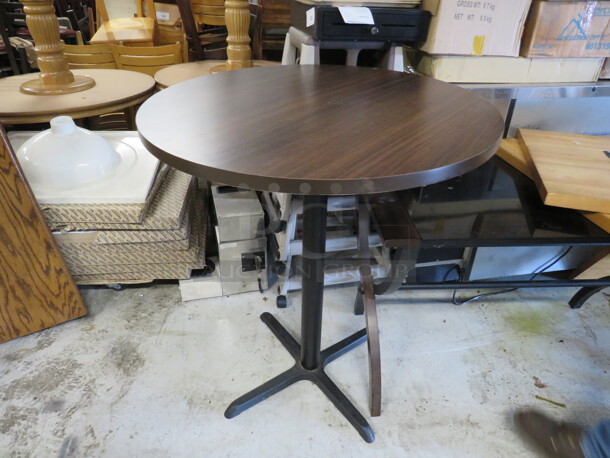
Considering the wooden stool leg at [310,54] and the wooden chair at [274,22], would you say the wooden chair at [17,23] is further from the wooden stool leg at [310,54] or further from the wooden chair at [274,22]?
the wooden stool leg at [310,54]

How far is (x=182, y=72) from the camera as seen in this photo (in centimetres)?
237

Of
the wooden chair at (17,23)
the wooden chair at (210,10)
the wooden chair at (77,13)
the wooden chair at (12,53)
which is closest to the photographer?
the wooden chair at (210,10)

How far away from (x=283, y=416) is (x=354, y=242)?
2.44 feet

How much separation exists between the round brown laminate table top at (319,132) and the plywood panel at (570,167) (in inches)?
19.6

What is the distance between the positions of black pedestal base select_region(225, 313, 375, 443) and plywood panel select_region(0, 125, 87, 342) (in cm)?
85

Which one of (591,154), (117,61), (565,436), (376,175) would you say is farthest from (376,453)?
(117,61)

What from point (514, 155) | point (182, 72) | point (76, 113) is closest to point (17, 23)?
point (182, 72)

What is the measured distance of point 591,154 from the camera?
5.31ft

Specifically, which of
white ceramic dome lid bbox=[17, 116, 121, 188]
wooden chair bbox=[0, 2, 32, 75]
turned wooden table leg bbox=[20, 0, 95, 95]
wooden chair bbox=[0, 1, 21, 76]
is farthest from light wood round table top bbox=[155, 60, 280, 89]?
wooden chair bbox=[0, 1, 21, 76]

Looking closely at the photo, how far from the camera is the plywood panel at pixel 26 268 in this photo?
142cm

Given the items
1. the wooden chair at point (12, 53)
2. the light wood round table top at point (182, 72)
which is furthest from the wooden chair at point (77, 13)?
the light wood round table top at point (182, 72)

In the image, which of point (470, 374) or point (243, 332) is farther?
point (243, 332)

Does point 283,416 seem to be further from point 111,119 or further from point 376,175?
point 111,119

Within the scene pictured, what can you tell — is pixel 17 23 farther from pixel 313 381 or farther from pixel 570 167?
pixel 570 167
